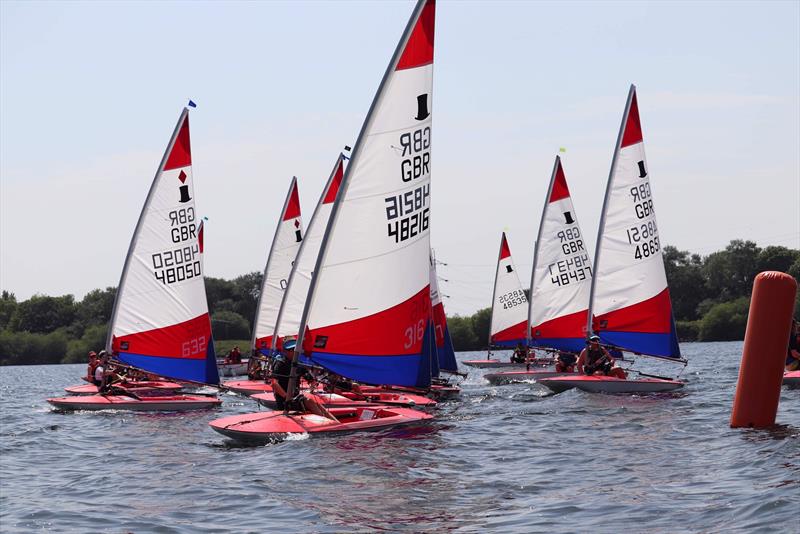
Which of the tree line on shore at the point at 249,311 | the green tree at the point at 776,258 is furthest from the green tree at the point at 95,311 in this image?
the green tree at the point at 776,258

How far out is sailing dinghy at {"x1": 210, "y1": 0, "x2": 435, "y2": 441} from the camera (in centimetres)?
2045

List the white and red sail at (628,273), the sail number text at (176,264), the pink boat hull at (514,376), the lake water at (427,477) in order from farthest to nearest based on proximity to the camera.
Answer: the pink boat hull at (514,376)
the white and red sail at (628,273)
the sail number text at (176,264)
the lake water at (427,477)

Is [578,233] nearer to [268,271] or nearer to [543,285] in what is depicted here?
[543,285]

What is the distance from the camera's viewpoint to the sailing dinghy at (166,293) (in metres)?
27.8

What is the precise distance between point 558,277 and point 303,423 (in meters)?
22.2

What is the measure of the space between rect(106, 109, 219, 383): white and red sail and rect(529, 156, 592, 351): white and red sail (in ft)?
48.9

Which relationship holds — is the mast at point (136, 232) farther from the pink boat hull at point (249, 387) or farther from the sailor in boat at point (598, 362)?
the sailor in boat at point (598, 362)

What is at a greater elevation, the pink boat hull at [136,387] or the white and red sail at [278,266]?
the white and red sail at [278,266]

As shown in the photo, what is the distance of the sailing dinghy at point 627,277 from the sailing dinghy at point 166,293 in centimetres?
1121

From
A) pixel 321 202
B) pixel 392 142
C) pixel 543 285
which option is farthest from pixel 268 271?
pixel 392 142

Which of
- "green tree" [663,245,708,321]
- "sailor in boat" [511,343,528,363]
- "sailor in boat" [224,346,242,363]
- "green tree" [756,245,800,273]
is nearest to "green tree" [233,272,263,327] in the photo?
"green tree" [663,245,708,321]

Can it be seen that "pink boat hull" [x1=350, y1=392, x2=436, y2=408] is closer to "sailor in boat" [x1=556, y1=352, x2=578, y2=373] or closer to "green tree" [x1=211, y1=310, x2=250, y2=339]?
"sailor in boat" [x1=556, y1=352, x2=578, y2=373]

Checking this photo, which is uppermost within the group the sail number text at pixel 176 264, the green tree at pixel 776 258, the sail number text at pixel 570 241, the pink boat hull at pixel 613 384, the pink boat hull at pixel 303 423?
the green tree at pixel 776 258

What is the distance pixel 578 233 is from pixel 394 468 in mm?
26024
